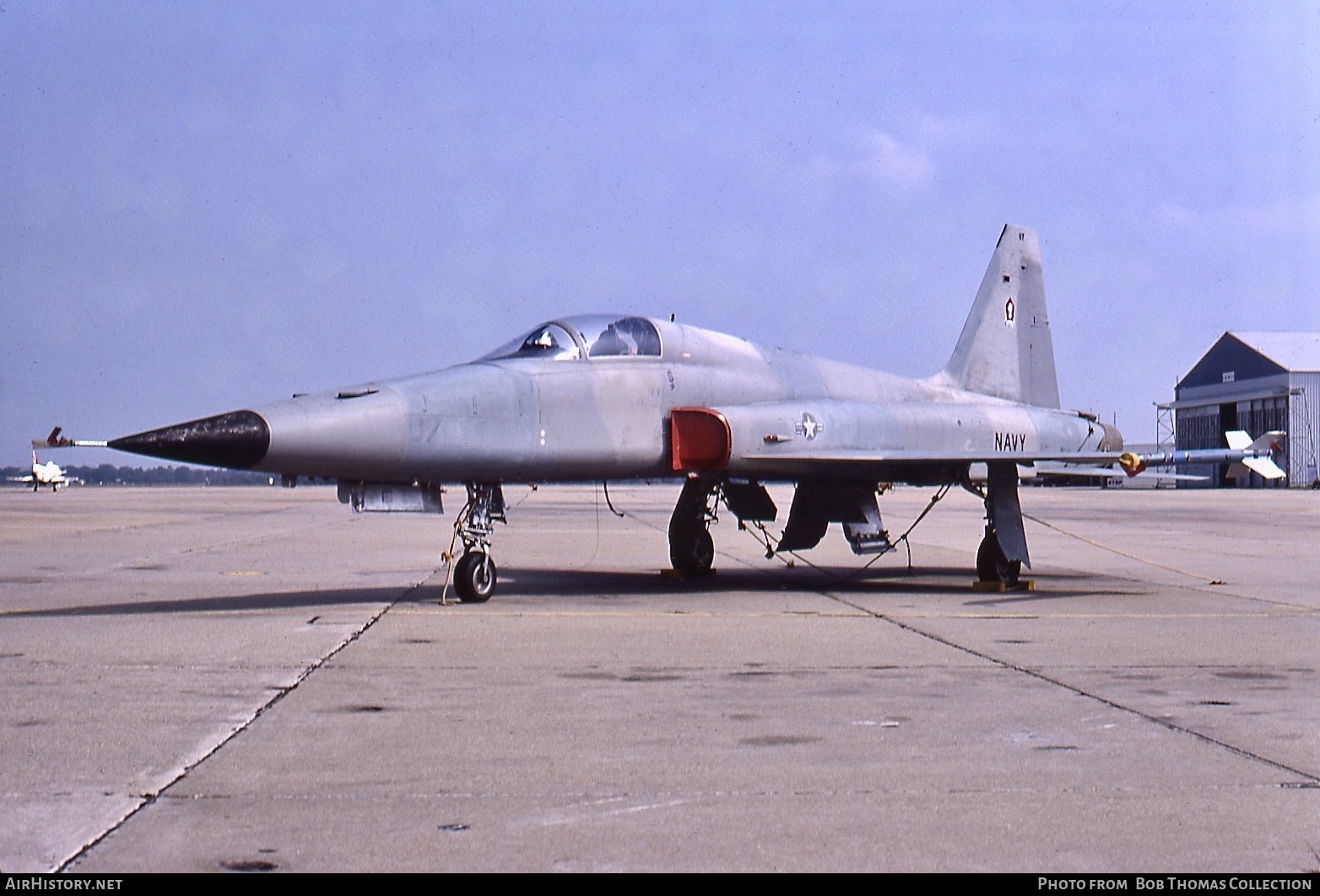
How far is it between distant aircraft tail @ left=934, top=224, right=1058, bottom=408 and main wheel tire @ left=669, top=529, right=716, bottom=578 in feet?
14.9

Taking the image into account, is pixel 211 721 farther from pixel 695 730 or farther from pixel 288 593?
pixel 288 593

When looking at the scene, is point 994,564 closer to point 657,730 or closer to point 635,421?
point 635,421

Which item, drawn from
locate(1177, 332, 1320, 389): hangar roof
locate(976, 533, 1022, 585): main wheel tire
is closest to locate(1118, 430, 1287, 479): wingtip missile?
locate(976, 533, 1022, 585): main wheel tire

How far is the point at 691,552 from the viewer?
14719mm

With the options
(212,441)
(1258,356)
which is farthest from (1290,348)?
(212,441)

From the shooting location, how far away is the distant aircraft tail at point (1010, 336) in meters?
17.6

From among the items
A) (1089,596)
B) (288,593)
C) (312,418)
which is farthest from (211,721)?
(1089,596)

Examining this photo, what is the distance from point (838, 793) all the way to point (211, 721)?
9.65ft

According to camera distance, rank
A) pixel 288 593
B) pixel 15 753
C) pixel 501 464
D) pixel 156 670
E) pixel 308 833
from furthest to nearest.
Answer: pixel 288 593, pixel 501 464, pixel 156 670, pixel 15 753, pixel 308 833

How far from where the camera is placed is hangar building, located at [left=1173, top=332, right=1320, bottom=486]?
80625 millimetres

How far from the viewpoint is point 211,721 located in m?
5.88

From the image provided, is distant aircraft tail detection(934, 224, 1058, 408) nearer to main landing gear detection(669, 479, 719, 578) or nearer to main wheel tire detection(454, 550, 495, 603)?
main landing gear detection(669, 479, 719, 578)

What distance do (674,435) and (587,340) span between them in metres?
1.28

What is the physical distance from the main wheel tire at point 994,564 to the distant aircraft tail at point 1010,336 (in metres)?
3.76
